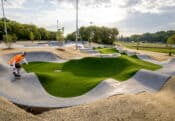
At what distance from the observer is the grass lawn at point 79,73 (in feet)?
47.7

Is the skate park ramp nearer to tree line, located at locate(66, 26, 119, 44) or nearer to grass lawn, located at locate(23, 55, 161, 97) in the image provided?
grass lawn, located at locate(23, 55, 161, 97)

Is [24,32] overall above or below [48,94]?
above

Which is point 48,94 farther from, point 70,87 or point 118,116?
point 118,116

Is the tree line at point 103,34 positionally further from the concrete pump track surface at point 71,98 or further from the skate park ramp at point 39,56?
the concrete pump track surface at point 71,98

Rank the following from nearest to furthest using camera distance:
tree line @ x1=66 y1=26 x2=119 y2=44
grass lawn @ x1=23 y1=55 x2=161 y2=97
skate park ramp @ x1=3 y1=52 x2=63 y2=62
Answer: grass lawn @ x1=23 y1=55 x2=161 y2=97 < skate park ramp @ x1=3 y1=52 x2=63 y2=62 < tree line @ x1=66 y1=26 x2=119 y2=44

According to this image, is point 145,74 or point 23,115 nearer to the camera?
point 23,115

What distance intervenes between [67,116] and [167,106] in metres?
5.13

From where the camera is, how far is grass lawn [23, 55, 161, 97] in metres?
14.5

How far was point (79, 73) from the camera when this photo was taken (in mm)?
19156

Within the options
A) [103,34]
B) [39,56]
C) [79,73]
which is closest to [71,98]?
[79,73]

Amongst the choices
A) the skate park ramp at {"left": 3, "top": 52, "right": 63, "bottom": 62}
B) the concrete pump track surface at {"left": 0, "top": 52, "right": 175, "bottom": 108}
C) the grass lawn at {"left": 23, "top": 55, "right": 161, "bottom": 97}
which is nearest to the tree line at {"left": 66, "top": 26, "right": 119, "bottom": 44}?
the skate park ramp at {"left": 3, "top": 52, "right": 63, "bottom": 62}

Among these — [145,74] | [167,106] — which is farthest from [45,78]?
[167,106]

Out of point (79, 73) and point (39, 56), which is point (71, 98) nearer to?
point (79, 73)

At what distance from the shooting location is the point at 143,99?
461 inches
